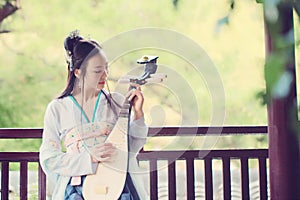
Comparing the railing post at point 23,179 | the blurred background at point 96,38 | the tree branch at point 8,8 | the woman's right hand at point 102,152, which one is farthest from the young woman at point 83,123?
the tree branch at point 8,8

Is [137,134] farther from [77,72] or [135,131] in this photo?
[77,72]

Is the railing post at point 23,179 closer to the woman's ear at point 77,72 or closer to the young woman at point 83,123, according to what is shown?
the young woman at point 83,123

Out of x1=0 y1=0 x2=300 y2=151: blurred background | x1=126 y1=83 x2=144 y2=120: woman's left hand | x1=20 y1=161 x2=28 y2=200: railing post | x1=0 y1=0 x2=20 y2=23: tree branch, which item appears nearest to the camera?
x1=126 y1=83 x2=144 y2=120: woman's left hand

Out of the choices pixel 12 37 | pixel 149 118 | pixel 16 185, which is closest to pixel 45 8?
pixel 12 37

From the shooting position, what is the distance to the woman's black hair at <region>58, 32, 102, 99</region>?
2062mm

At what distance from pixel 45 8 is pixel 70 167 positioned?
8.25 feet

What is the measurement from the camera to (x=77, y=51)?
2062 mm

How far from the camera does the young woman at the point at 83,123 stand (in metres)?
2.03

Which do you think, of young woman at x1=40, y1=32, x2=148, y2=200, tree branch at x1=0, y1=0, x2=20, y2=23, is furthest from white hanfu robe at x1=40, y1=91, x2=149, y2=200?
tree branch at x1=0, y1=0, x2=20, y2=23

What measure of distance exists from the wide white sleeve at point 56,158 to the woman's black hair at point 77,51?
0.13 meters

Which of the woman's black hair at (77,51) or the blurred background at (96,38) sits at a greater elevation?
the blurred background at (96,38)

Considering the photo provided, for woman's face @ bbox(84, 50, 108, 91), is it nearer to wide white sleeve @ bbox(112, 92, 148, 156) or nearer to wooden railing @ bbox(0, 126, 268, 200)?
wide white sleeve @ bbox(112, 92, 148, 156)

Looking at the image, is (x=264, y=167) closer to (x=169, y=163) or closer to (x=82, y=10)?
(x=169, y=163)

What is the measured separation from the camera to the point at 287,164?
6.28 ft
